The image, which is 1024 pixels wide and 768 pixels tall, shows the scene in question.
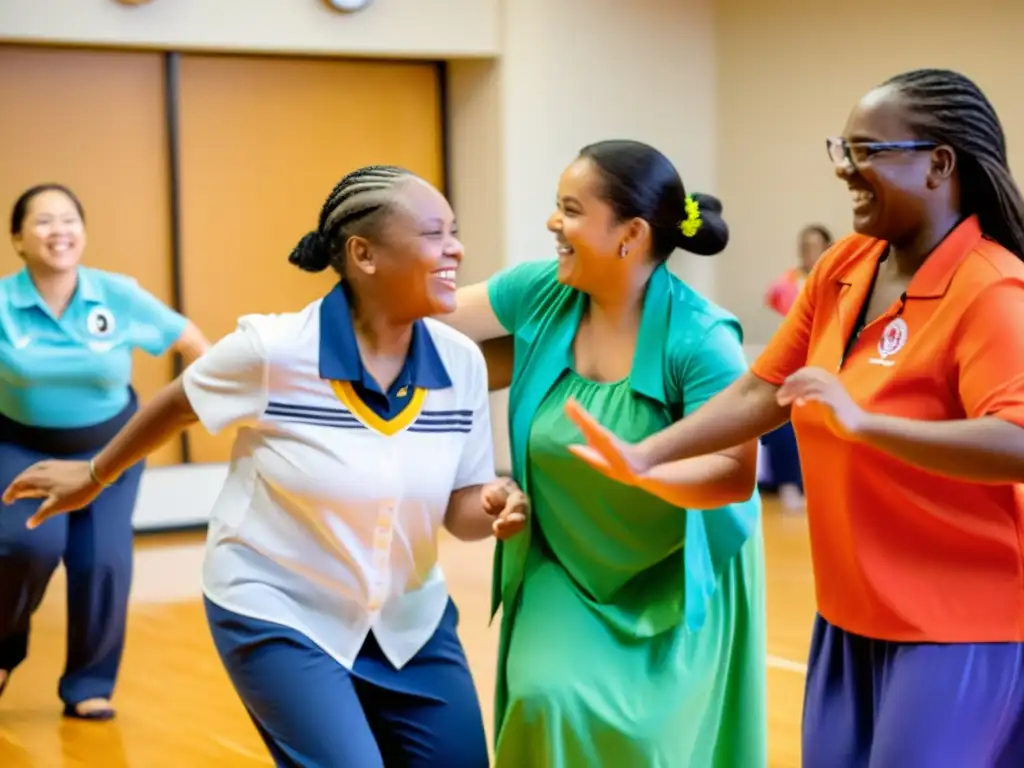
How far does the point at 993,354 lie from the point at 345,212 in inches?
52.9

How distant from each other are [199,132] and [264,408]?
6.04 meters

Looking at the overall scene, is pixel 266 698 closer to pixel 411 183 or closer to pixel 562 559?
pixel 562 559

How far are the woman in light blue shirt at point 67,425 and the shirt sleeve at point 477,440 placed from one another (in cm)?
242

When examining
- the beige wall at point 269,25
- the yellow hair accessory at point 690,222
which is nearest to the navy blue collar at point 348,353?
the yellow hair accessory at point 690,222

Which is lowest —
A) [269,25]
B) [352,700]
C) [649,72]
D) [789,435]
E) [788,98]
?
[789,435]

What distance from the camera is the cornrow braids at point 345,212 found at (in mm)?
3113

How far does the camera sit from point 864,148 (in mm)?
2402

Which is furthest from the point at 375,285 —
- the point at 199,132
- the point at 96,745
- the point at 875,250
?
the point at 199,132

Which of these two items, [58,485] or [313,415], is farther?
[58,485]

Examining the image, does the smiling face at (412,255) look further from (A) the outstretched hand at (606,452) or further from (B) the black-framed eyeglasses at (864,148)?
(B) the black-framed eyeglasses at (864,148)

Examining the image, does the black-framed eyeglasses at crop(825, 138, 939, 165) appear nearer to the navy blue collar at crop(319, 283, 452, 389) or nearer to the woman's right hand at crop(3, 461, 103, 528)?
the navy blue collar at crop(319, 283, 452, 389)

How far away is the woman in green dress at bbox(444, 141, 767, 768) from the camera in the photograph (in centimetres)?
321

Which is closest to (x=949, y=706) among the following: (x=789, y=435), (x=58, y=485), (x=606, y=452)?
(x=606, y=452)

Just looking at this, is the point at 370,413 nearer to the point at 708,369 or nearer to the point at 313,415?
the point at 313,415
